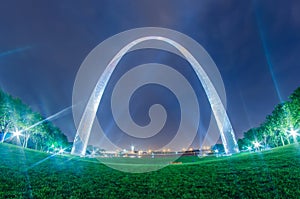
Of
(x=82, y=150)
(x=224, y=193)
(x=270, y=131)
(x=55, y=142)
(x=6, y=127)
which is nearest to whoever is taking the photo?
(x=224, y=193)

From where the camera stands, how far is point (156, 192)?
934 cm

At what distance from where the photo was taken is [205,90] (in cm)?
4734

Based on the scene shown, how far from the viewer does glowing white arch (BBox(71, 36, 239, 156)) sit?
4284cm

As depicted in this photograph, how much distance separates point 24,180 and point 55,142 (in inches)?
3051

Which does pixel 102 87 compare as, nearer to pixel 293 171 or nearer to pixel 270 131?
pixel 293 171

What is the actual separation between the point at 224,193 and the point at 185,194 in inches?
64.0

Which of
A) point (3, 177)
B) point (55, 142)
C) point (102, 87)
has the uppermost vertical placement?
point (102, 87)

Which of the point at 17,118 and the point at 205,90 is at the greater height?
the point at 205,90

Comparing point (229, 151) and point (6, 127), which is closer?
point (229, 151)

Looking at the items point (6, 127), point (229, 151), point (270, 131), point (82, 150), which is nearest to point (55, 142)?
point (6, 127)

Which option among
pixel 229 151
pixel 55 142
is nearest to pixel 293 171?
pixel 229 151

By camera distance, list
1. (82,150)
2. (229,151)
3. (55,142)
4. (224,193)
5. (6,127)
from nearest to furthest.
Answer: (224,193)
(229,151)
(82,150)
(6,127)
(55,142)

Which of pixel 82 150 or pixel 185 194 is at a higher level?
pixel 82 150

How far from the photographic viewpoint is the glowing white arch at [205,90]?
1687 inches
